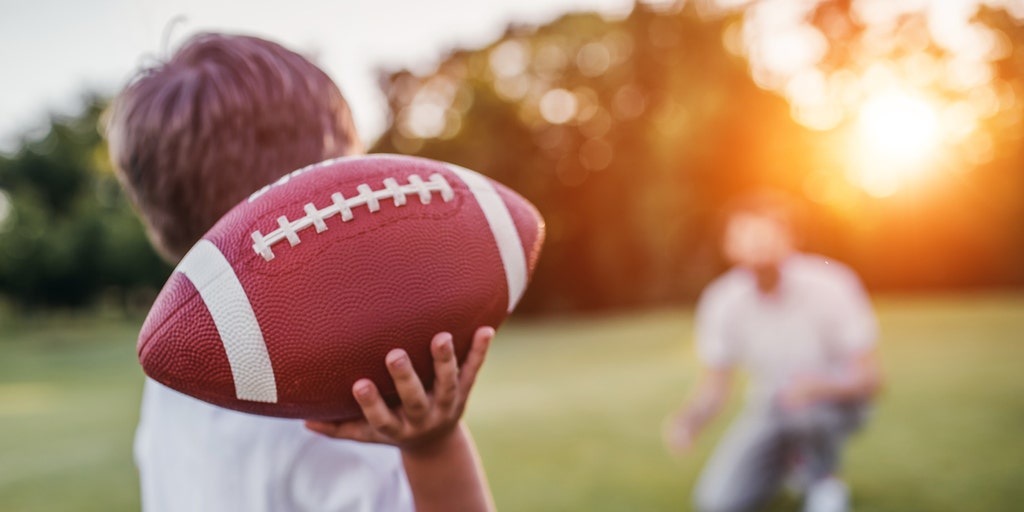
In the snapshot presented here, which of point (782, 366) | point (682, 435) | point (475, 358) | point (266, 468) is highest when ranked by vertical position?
point (782, 366)

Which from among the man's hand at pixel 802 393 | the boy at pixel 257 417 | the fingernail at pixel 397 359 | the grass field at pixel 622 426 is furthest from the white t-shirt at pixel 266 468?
the grass field at pixel 622 426

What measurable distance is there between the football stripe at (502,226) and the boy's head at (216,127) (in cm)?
25

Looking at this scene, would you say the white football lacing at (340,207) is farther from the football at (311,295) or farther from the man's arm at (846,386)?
the man's arm at (846,386)

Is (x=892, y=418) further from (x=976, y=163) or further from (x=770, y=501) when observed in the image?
(x=976, y=163)

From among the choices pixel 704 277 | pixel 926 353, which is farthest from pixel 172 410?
pixel 704 277

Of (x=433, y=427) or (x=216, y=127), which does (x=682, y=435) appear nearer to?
(x=433, y=427)

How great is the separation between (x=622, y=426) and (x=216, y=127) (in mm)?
6271

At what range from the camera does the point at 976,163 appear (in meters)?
21.2

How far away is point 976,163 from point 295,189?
23.4m

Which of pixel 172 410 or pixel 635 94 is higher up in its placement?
pixel 635 94

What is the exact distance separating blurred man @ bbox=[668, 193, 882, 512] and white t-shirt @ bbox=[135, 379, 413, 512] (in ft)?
10.1

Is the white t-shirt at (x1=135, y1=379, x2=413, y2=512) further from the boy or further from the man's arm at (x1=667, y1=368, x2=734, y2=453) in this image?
the man's arm at (x1=667, y1=368, x2=734, y2=453)

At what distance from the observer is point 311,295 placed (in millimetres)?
1251

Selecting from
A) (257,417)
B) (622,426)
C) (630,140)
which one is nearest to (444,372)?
(257,417)
